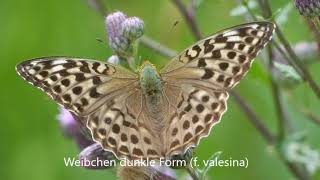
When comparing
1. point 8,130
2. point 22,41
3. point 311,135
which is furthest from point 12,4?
point 311,135

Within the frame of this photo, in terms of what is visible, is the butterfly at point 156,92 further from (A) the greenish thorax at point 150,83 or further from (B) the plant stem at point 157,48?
(B) the plant stem at point 157,48

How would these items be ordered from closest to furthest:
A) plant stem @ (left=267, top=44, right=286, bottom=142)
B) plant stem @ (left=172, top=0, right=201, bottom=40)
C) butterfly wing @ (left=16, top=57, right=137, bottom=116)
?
butterfly wing @ (left=16, top=57, right=137, bottom=116) → plant stem @ (left=267, top=44, right=286, bottom=142) → plant stem @ (left=172, top=0, right=201, bottom=40)

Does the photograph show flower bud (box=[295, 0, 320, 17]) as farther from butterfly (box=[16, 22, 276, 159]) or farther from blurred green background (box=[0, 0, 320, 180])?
blurred green background (box=[0, 0, 320, 180])

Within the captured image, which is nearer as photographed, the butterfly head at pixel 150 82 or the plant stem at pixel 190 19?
the butterfly head at pixel 150 82

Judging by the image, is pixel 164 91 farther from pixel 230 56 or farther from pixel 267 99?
pixel 267 99

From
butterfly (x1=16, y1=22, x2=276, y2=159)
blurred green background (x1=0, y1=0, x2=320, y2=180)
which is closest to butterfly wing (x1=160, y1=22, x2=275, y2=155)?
butterfly (x1=16, y1=22, x2=276, y2=159)

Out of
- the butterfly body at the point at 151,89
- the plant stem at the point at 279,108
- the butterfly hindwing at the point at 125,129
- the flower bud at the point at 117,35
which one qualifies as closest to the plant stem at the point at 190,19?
the plant stem at the point at 279,108
